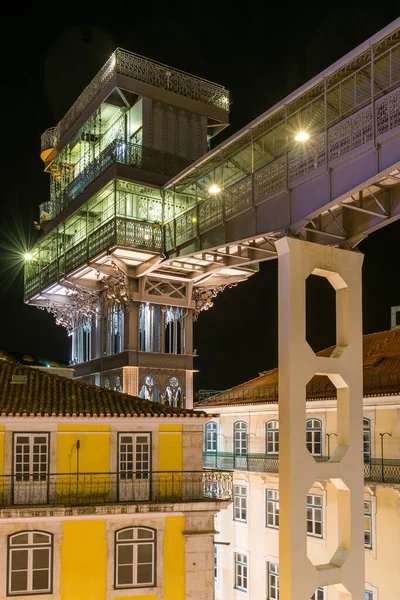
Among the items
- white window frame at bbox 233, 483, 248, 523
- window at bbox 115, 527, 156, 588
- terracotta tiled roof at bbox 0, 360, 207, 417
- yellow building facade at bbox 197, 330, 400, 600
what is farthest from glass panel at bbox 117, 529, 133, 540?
white window frame at bbox 233, 483, 248, 523

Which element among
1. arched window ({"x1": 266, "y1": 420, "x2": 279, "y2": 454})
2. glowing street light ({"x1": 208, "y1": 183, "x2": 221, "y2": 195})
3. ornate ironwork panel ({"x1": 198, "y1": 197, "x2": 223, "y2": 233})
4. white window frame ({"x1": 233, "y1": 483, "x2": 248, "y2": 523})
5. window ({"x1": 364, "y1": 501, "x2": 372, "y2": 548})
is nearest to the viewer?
ornate ironwork panel ({"x1": 198, "y1": 197, "x2": 223, "y2": 233})

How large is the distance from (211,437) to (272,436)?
5.64 m

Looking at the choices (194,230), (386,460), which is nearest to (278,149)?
(194,230)

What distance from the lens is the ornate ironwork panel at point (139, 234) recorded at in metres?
31.0

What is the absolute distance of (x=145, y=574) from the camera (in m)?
22.2

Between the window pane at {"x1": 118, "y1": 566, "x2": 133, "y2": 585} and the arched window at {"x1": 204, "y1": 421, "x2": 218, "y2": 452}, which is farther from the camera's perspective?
the arched window at {"x1": 204, "y1": 421, "x2": 218, "y2": 452}

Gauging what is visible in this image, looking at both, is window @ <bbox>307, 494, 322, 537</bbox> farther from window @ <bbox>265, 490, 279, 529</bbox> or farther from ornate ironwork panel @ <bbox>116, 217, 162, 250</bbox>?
ornate ironwork panel @ <bbox>116, 217, 162, 250</bbox>

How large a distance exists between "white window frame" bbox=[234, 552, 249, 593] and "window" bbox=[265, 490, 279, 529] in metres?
2.41

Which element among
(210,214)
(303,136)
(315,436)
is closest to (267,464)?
(315,436)

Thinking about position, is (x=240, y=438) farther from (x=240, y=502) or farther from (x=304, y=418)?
(x=304, y=418)

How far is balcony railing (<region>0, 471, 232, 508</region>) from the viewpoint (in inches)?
866

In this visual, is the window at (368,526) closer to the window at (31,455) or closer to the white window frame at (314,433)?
the white window frame at (314,433)

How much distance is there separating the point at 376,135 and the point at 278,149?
21.2 feet

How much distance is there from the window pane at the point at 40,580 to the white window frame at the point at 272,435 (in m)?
14.6
